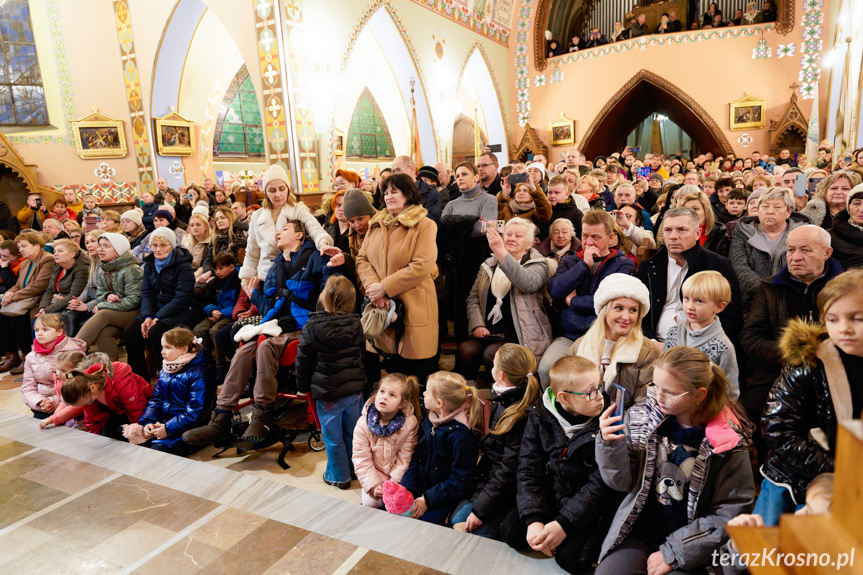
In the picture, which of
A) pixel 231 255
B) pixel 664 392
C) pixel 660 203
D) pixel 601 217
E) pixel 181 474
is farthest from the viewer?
pixel 660 203

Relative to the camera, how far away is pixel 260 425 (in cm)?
318

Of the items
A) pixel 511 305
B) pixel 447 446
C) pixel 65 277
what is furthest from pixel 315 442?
pixel 65 277

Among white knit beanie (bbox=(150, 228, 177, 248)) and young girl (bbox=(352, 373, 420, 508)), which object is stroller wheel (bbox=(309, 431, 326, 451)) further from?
white knit beanie (bbox=(150, 228, 177, 248))

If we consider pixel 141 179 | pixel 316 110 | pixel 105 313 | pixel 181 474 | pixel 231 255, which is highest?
pixel 316 110

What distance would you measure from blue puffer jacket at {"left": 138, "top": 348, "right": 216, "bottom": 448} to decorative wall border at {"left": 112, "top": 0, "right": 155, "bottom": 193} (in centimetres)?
768

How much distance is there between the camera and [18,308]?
5090 mm

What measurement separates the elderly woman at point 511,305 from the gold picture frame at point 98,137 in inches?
345

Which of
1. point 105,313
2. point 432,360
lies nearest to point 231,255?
point 105,313

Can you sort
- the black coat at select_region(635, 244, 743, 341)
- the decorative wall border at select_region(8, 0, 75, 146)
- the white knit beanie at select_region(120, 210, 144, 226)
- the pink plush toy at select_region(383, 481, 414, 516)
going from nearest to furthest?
the pink plush toy at select_region(383, 481, 414, 516)
the black coat at select_region(635, 244, 743, 341)
the white knit beanie at select_region(120, 210, 144, 226)
the decorative wall border at select_region(8, 0, 75, 146)

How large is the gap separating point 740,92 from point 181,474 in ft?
48.7

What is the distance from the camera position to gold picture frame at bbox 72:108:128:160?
29.8 ft

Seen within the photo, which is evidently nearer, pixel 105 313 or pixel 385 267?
pixel 385 267

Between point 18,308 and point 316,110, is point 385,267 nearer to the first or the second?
point 18,308

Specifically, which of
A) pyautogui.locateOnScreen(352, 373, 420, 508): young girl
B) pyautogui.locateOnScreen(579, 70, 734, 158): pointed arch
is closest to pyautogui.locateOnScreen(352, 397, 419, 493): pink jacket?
pyautogui.locateOnScreen(352, 373, 420, 508): young girl
